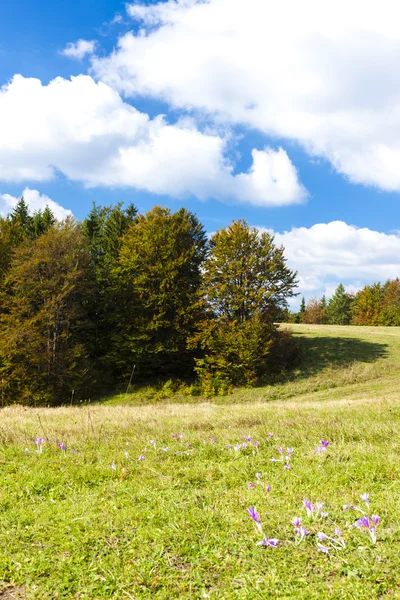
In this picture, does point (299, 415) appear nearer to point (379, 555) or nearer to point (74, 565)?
point (379, 555)

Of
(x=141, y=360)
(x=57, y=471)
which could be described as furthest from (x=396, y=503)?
(x=141, y=360)

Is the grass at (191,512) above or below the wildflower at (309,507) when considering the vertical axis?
below

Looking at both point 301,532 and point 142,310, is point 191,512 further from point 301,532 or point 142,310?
point 142,310

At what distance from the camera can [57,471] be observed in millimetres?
5105

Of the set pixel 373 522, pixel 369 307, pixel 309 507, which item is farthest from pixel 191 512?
pixel 369 307

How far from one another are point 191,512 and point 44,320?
26.4 meters

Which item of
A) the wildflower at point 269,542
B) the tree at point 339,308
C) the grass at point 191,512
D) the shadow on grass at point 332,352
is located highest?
the tree at point 339,308

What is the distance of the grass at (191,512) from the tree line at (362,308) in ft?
213

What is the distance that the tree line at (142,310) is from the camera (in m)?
27.4

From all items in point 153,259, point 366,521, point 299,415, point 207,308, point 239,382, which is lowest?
point 239,382

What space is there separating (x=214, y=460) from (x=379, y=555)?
2768 millimetres

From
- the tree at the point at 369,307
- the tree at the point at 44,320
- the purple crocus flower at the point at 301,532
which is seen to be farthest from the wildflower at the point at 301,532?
the tree at the point at 369,307

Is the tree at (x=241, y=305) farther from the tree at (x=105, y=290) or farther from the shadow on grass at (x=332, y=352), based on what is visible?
the tree at (x=105, y=290)

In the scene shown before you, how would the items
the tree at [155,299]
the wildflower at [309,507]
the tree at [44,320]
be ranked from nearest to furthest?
the wildflower at [309,507]
the tree at [44,320]
the tree at [155,299]
